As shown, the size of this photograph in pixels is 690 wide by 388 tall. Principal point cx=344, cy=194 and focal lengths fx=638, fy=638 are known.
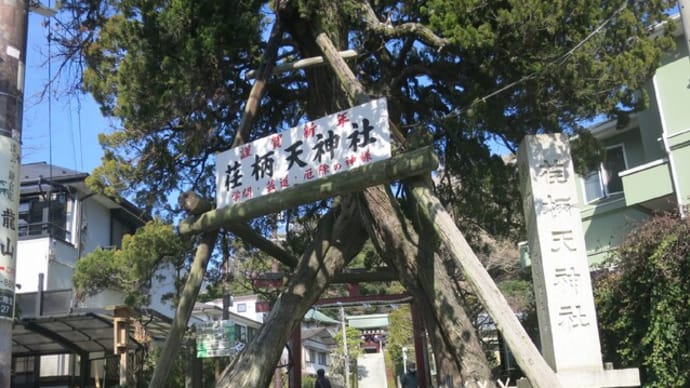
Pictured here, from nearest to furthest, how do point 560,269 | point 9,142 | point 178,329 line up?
1. point 9,142
2. point 560,269
3. point 178,329

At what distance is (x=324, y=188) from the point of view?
27.1 ft

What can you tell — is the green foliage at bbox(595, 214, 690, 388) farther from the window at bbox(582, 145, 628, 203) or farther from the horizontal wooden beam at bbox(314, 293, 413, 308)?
the window at bbox(582, 145, 628, 203)

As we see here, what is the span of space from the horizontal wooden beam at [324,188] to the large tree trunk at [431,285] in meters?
2.29

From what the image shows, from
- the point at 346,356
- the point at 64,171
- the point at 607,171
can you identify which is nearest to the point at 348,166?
the point at 607,171

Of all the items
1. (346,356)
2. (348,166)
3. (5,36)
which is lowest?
(346,356)

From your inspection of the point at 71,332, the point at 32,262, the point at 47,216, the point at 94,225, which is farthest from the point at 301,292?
the point at 94,225

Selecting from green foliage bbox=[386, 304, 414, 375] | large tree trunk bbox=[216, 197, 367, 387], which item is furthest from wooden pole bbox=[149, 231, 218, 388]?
green foliage bbox=[386, 304, 414, 375]

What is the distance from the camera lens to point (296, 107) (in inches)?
537

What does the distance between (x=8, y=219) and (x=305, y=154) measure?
13.4ft

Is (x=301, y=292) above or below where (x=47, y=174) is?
below

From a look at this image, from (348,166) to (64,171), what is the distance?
1480 cm

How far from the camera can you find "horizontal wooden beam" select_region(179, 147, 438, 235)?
7781 millimetres

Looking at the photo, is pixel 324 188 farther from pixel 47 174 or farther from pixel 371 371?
pixel 371 371

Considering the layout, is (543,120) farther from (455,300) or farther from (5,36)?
(5,36)
